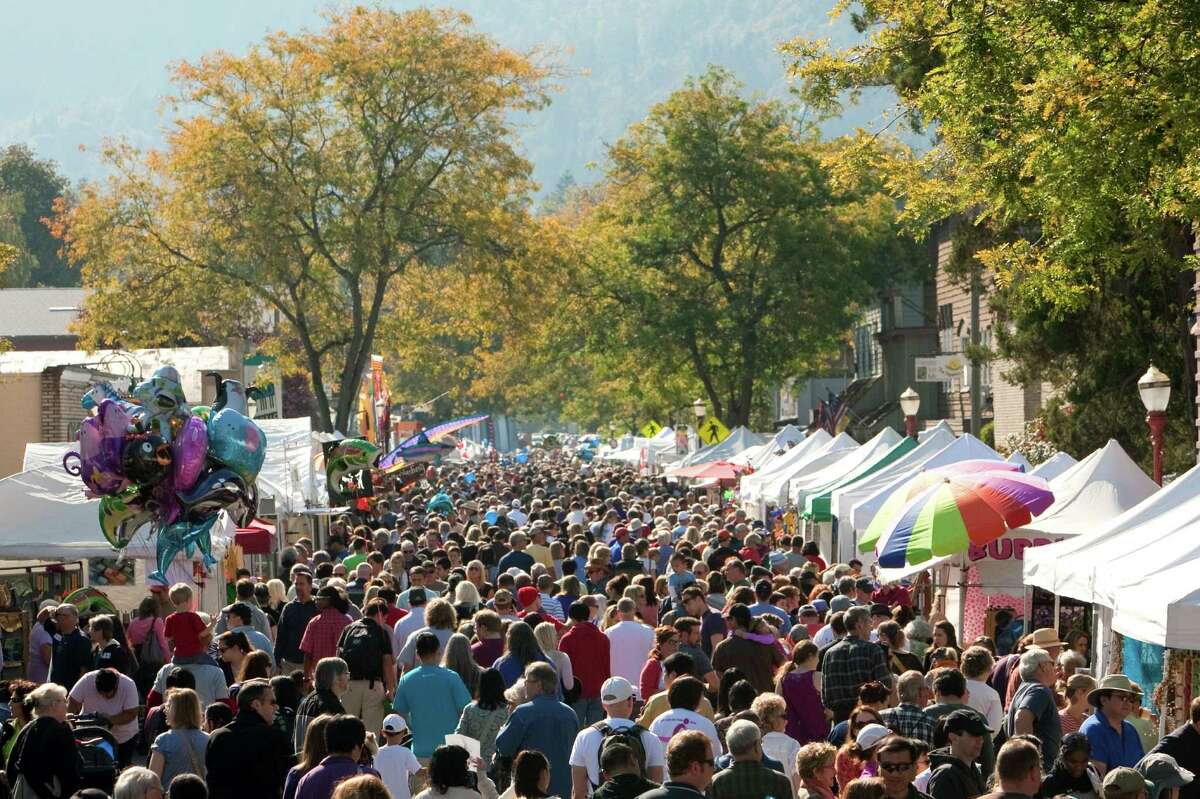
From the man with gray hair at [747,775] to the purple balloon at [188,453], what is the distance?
880 centimetres

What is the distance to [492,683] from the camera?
11070 millimetres

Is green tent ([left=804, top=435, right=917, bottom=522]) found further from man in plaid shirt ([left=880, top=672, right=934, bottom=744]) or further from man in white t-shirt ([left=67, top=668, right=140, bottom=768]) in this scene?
man in plaid shirt ([left=880, top=672, right=934, bottom=744])

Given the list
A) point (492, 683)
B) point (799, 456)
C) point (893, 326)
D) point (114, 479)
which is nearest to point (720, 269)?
point (893, 326)

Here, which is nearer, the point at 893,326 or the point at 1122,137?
the point at 1122,137

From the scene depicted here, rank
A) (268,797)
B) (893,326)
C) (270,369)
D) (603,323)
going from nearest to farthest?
(268,797)
(270,369)
(603,323)
(893,326)

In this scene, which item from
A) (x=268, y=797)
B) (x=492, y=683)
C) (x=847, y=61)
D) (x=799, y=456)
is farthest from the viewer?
(x=799, y=456)

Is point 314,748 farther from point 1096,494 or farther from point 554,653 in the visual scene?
point 1096,494

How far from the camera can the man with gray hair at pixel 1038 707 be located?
10.6 meters

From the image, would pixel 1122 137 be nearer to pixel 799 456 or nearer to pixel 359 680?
pixel 359 680

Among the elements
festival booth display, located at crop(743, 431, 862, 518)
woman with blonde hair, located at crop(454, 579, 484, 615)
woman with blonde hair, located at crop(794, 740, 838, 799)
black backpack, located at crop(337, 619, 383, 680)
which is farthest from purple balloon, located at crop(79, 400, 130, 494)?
festival booth display, located at crop(743, 431, 862, 518)

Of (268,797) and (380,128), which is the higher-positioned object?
(380,128)

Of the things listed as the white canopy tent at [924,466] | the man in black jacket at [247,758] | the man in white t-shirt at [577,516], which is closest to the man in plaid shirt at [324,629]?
the man in black jacket at [247,758]

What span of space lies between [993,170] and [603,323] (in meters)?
37.5

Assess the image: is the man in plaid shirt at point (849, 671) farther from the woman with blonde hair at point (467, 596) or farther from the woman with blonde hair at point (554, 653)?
the woman with blonde hair at point (467, 596)
